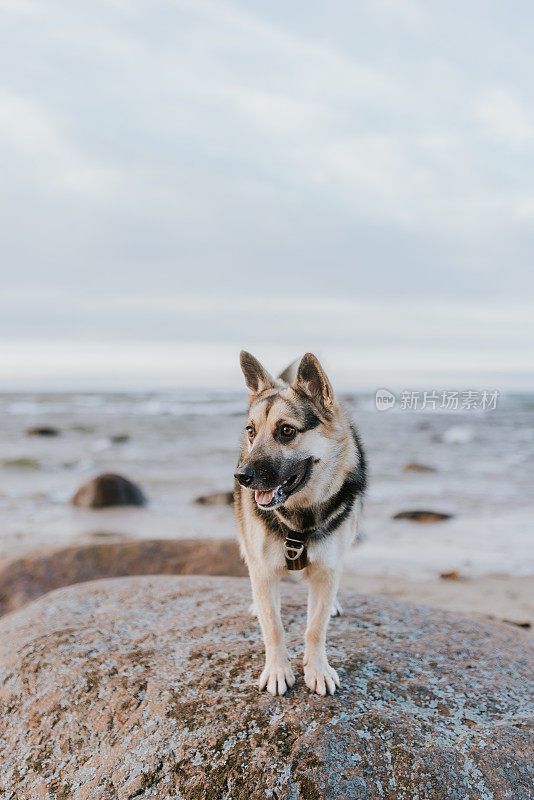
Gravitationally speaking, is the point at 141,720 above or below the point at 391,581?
above

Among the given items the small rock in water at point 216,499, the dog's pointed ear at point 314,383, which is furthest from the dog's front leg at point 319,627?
the small rock in water at point 216,499

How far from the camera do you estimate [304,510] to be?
3707 mm

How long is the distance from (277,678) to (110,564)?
178 inches

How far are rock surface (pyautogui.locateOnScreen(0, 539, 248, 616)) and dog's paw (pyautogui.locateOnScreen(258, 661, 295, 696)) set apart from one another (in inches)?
156

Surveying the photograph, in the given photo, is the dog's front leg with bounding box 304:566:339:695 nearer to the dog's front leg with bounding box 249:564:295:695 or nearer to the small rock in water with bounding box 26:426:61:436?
the dog's front leg with bounding box 249:564:295:695

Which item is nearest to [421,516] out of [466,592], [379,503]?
[379,503]

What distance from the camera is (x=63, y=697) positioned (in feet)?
12.4

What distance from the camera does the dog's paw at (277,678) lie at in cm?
358

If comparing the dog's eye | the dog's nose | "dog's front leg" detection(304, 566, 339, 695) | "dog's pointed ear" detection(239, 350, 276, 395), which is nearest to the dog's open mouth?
the dog's nose

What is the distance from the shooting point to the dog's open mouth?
3.42 m

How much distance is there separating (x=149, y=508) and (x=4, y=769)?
10.6 meters

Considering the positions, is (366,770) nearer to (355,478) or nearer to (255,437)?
(355,478)

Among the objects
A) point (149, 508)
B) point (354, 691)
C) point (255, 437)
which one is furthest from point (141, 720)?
point (149, 508)

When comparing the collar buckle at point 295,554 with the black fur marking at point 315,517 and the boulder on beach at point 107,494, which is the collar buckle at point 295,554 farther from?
the boulder on beach at point 107,494
